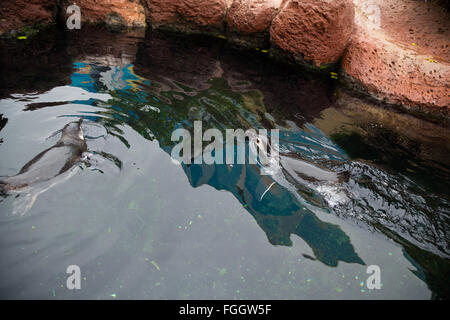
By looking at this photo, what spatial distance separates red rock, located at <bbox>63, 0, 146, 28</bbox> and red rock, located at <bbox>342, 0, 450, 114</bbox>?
6.78 meters

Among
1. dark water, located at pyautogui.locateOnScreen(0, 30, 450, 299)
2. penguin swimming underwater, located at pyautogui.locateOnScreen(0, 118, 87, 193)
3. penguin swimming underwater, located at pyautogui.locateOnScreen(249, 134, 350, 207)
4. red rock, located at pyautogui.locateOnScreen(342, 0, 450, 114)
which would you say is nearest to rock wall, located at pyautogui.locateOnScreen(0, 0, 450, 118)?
red rock, located at pyautogui.locateOnScreen(342, 0, 450, 114)

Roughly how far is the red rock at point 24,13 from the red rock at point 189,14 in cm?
297

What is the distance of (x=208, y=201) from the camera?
3877mm

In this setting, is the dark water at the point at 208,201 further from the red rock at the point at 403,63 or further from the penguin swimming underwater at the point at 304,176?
the red rock at the point at 403,63

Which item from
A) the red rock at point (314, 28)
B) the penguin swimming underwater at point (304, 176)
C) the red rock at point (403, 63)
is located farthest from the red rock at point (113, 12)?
the penguin swimming underwater at point (304, 176)

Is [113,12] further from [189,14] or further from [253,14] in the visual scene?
[253,14]

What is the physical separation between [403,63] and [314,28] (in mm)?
2314

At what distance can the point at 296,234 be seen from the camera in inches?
142

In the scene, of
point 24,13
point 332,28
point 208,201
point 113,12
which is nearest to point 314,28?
point 332,28

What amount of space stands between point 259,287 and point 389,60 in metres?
6.52

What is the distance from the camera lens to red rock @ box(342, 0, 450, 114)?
21.5ft

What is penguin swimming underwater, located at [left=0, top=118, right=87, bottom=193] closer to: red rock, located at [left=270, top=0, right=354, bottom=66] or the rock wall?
the rock wall

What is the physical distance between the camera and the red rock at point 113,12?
9156mm
